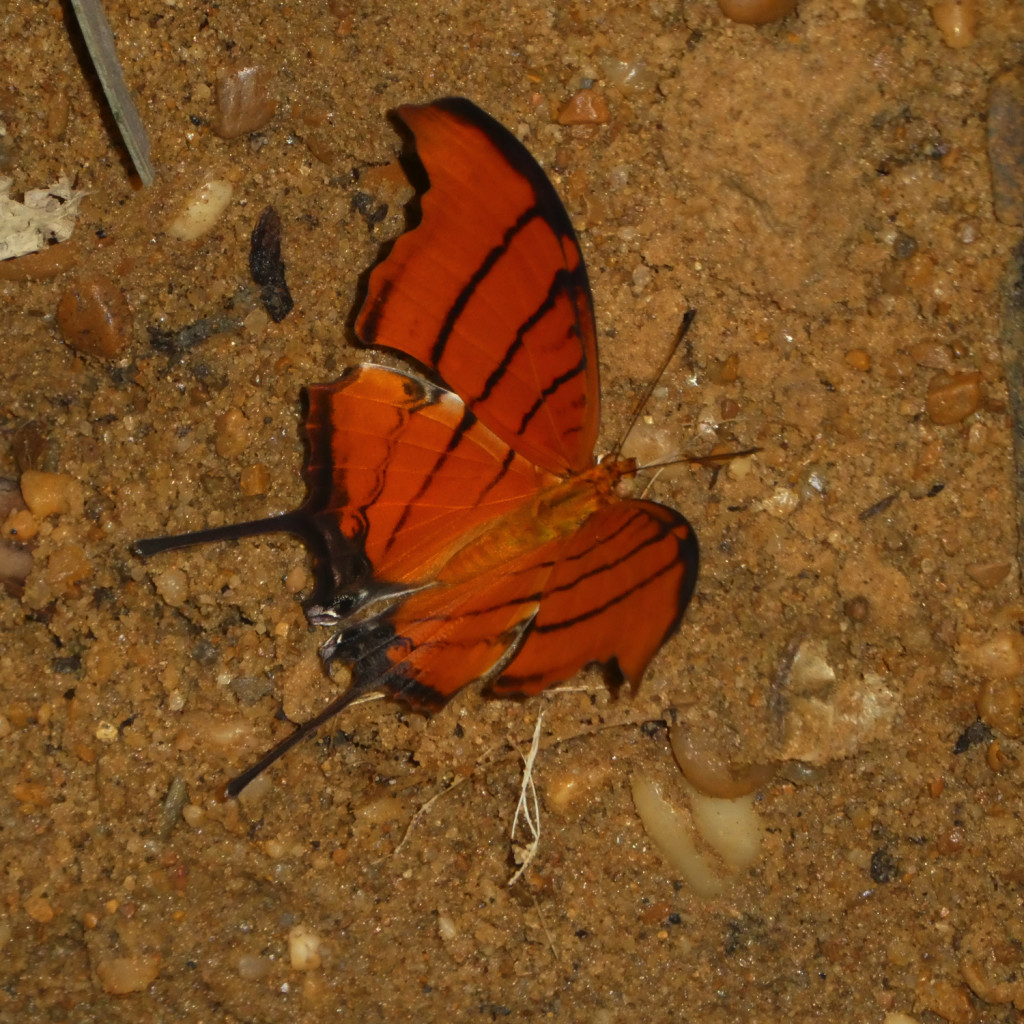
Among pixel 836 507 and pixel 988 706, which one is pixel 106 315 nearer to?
pixel 836 507

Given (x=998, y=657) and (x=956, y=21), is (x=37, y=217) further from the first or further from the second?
(x=998, y=657)

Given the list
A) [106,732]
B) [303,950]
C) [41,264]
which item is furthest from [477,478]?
Result: [41,264]

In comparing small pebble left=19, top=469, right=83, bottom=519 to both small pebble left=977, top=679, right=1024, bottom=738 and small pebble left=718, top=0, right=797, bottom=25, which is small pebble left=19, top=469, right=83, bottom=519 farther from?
small pebble left=977, top=679, right=1024, bottom=738

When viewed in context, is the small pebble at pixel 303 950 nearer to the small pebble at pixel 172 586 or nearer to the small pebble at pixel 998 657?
the small pebble at pixel 172 586

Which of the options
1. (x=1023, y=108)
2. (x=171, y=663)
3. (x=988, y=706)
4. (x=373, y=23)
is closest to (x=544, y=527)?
(x=171, y=663)

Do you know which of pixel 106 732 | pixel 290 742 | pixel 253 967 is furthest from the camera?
pixel 106 732

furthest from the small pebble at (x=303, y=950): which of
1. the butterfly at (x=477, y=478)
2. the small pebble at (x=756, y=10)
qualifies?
the small pebble at (x=756, y=10)
